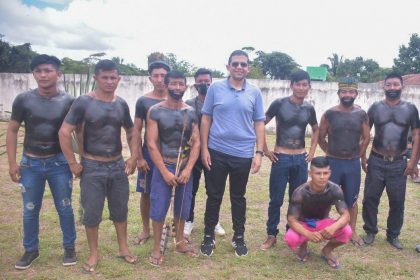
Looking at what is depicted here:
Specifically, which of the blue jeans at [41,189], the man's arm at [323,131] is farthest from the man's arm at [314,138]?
the blue jeans at [41,189]

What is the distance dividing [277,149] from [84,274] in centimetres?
249

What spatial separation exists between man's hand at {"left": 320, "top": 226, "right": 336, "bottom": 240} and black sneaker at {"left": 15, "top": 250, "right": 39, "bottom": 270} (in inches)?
116

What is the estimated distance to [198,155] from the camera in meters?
4.07

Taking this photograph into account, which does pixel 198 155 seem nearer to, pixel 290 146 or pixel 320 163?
pixel 290 146

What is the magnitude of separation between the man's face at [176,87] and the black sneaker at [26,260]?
7.11 feet

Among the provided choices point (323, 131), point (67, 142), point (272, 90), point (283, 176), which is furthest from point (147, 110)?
point (272, 90)

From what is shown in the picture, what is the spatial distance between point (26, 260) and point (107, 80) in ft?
6.53

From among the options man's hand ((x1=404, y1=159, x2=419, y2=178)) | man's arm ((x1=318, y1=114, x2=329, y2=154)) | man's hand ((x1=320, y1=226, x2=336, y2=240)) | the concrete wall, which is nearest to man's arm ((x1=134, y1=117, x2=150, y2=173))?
man's hand ((x1=320, y1=226, x2=336, y2=240))

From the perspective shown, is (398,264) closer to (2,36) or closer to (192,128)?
(192,128)

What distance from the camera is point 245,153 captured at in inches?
159

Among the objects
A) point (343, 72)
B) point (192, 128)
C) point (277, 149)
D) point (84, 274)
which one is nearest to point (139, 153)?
point (192, 128)

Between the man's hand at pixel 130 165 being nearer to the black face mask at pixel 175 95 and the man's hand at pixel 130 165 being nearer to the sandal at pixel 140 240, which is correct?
the black face mask at pixel 175 95

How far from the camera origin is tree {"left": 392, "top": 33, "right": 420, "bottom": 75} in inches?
1258

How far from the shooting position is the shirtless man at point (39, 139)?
3.64 metres
